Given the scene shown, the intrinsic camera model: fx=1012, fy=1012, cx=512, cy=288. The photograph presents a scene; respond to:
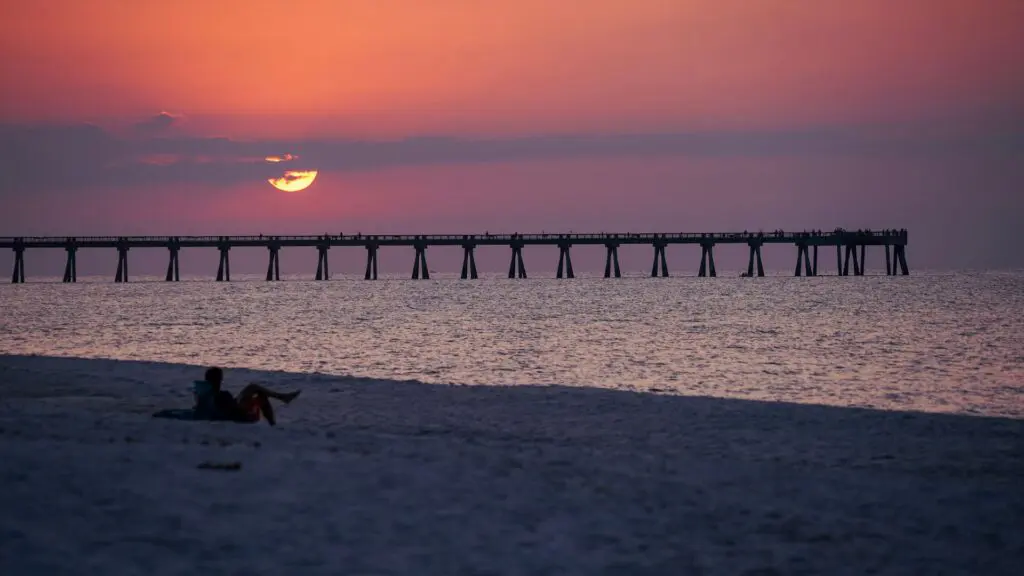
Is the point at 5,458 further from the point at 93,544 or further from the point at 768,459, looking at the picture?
the point at 768,459

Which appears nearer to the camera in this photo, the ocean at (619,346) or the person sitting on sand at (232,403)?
the person sitting on sand at (232,403)

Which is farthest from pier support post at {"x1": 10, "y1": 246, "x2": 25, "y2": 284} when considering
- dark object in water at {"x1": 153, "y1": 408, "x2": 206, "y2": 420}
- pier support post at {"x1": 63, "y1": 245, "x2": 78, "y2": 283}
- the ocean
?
dark object in water at {"x1": 153, "y1": 408, "x2": 206, "y2": 420}

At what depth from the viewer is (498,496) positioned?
37.1 feet

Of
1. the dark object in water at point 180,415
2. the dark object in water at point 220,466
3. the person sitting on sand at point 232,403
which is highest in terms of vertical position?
the person sitting on sand at point 232,403

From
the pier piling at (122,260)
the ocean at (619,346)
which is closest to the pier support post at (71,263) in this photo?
the pier piling at (122,260)

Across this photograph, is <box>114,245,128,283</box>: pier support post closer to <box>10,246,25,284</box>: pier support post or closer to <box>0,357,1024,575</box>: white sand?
<box>10,246,25,284</box>: pier support post

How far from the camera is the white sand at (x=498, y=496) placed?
9188 millimetres

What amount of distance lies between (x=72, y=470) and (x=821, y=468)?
9.35 meters

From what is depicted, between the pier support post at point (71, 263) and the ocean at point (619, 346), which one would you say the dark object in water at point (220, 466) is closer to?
the ocean at point (619, 346)

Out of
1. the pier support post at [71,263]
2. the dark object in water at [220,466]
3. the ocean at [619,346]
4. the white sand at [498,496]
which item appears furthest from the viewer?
the pier support post at [71,263]

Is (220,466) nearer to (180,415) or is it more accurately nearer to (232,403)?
(232,403)

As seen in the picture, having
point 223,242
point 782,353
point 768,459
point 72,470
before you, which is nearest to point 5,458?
point 72,470

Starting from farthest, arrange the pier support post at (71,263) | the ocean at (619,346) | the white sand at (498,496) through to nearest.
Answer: the pier support post at (71,263) → the ocean at (619,346) → the white sand at (498,496)

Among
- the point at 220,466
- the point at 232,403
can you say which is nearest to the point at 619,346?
the point at 232,403
